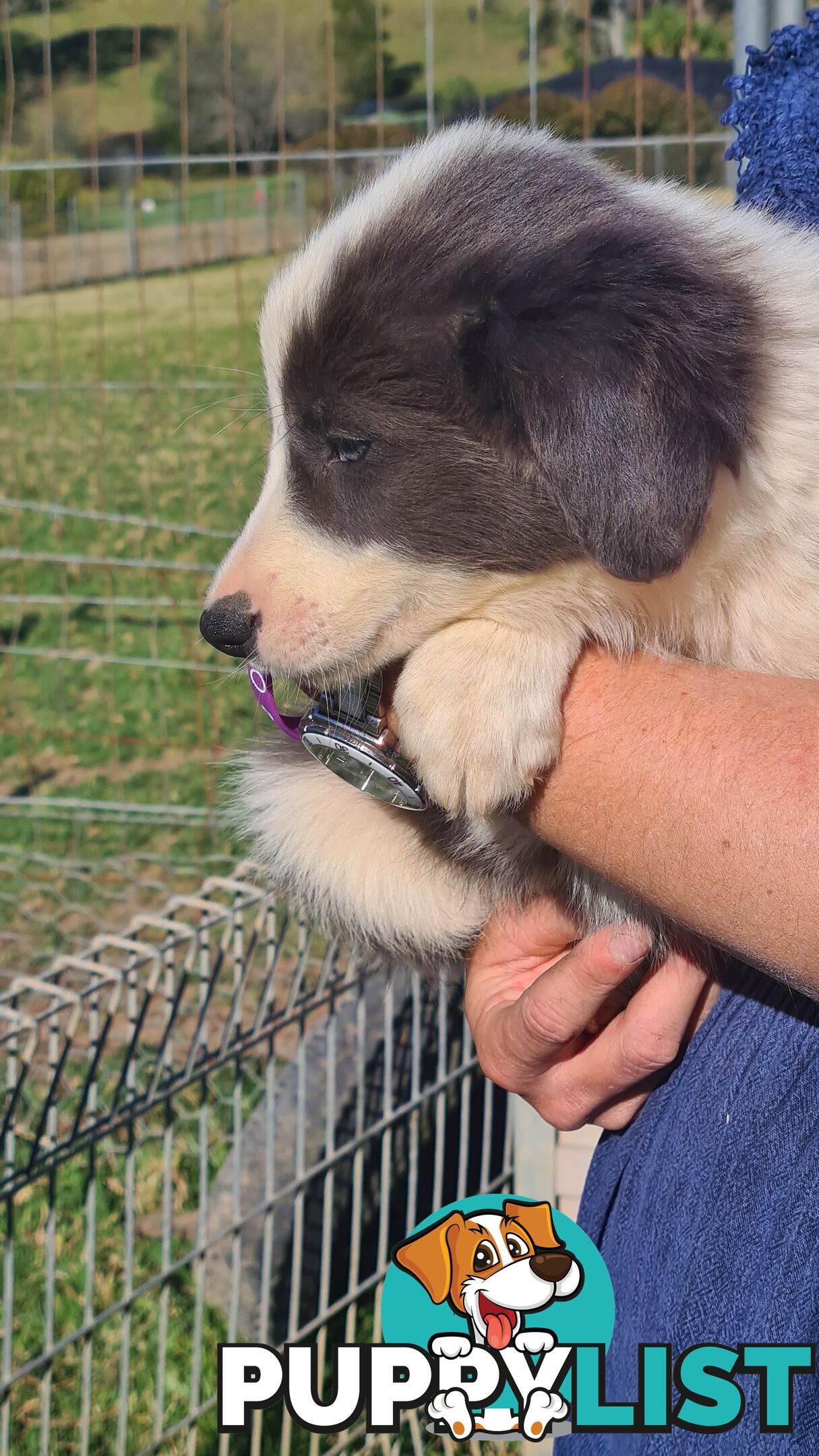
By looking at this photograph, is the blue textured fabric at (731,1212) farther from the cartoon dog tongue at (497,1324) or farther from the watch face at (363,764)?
the watch face at (363,764)

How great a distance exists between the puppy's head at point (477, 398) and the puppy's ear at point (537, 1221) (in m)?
0.86

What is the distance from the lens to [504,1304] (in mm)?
1756

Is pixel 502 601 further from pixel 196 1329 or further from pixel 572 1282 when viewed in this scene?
pixel 196 1329

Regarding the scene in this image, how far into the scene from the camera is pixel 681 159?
5465 millimetres

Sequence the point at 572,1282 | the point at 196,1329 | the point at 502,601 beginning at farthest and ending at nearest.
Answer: the point at 196,1329 < the point at 572,1282 < the point at 502,601

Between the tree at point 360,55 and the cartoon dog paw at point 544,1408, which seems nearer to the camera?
the cartoon dog paw at point 544,1408

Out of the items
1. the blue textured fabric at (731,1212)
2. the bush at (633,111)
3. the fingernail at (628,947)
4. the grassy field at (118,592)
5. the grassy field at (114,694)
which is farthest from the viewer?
the bush at (633,111)

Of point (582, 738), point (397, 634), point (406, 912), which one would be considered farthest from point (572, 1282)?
point (397, 634)

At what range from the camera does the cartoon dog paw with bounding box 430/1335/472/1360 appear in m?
1.78

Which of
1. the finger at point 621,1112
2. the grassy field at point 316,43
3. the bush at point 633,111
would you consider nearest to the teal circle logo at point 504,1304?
the finger at point 621,1112

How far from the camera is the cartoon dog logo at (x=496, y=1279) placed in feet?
5.75

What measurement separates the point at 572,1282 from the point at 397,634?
3.02 ft

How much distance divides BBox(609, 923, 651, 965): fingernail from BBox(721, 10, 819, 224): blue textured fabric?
110 cm

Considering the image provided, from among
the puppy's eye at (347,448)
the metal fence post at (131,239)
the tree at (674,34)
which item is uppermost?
the tree at (674,34)
